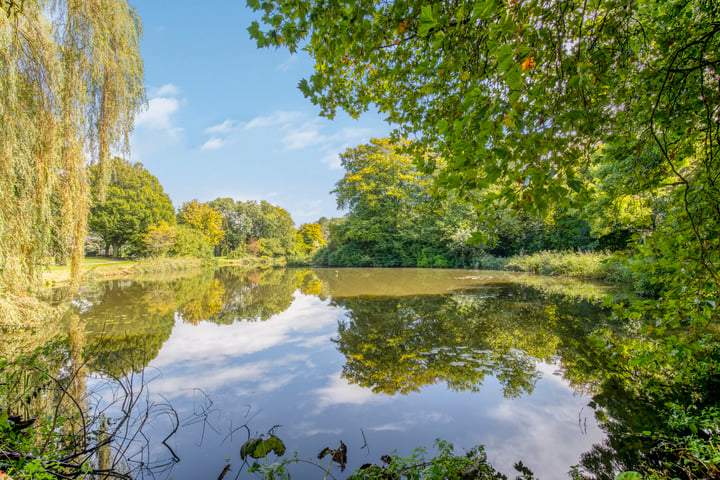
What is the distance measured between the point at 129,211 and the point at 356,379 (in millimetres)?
34023

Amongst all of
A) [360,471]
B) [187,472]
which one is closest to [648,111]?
[360,471]

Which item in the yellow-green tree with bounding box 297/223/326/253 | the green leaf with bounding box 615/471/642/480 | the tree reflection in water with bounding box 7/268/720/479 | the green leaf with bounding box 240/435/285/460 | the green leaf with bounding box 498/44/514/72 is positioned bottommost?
the green leaf with bounding box 240/435/285/460

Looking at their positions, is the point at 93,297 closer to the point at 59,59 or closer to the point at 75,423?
the point at 59,59

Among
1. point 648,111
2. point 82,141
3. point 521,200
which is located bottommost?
point 521,200

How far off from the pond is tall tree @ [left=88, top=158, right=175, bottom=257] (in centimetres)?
2546

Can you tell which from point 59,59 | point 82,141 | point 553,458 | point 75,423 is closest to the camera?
point 553,458

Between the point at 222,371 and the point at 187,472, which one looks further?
the point at 222,371

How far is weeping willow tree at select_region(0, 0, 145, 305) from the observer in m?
4.62

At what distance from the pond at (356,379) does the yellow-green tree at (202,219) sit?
3111cm

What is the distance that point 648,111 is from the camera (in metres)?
2.34

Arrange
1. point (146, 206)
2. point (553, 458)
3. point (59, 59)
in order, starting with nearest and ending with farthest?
point (553, 458) < point (59, 59) < point (146, 206)

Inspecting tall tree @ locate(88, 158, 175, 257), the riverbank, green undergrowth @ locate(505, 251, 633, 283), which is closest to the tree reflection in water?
green undergrowth @ locate(505, 251, 633, 283)

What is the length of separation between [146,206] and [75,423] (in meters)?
34.4

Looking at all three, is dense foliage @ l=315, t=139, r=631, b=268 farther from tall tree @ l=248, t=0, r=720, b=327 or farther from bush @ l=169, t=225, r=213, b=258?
tall tree @ l=248, t=0, r=720, b=327
